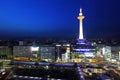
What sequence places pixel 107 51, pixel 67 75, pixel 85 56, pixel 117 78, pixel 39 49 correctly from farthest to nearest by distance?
pixel 107 51
pixel 39 49
pixel 85 56
pixel 67 75
pixel 117 78

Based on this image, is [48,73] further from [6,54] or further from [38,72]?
[6,54]

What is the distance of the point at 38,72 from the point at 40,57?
366 inches

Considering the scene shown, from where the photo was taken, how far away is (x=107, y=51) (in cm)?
2314

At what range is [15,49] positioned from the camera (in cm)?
2142

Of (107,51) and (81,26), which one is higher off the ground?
(81,26)

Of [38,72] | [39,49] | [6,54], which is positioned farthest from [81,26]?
[38,72]

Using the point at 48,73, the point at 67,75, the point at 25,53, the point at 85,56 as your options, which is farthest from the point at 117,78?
the point at 25,53

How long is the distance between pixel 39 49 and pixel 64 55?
2.39 m

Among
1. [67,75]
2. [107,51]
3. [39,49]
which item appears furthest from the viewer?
[107,51]

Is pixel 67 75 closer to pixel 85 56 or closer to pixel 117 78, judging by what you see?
pixel 117 78

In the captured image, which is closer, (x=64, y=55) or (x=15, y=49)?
(x=64, y=55)

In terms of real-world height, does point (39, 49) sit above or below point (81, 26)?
below

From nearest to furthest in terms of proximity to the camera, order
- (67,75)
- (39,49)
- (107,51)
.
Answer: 1. (67,75)
2. (39,49)
3. (107,51)

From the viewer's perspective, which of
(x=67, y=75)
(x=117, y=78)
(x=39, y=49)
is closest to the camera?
(x=117, y=78)
